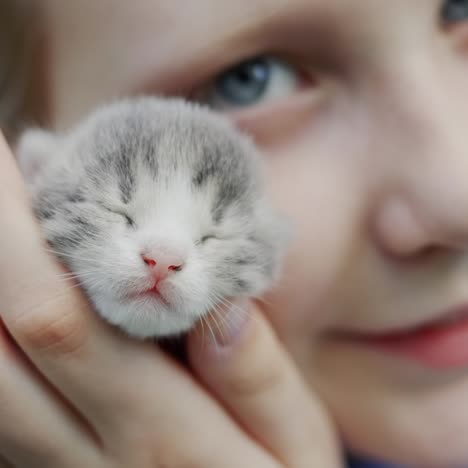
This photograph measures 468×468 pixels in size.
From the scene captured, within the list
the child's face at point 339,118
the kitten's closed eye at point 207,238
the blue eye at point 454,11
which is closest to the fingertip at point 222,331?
the kitten's closed eye at point 207,238

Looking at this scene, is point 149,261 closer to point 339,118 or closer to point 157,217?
point 157,217

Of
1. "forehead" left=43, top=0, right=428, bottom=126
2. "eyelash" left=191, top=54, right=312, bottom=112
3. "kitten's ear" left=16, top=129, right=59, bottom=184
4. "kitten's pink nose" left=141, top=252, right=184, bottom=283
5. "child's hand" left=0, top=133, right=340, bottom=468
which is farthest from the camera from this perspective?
"eyelash" left=191, top=54, right=312, bottom=112

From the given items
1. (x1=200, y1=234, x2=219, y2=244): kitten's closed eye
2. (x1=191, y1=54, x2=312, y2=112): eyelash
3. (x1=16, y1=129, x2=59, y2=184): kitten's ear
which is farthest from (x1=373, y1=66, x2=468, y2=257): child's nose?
(x1=16, y1=129, x2=59, y2=184): kitten's ear

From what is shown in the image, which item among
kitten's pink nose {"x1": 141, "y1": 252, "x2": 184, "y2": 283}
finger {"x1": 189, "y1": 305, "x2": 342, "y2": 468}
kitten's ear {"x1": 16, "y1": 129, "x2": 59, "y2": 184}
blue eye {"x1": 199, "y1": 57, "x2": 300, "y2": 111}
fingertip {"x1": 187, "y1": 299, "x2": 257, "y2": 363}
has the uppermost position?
kitten's ear {"x1": 16, "y1": 129, "x2": 59, "y2": 184}

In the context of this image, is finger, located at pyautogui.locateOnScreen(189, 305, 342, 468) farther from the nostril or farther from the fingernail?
the nostril

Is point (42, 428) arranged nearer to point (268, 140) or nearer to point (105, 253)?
point (105, 253)

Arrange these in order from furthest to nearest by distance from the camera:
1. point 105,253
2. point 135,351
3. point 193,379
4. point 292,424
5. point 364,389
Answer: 1. point 364,389
2. point 292,424
3. point 193,379
4. point 135,351
5. point 105,253

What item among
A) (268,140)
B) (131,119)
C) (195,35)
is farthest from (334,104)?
(131,119)
